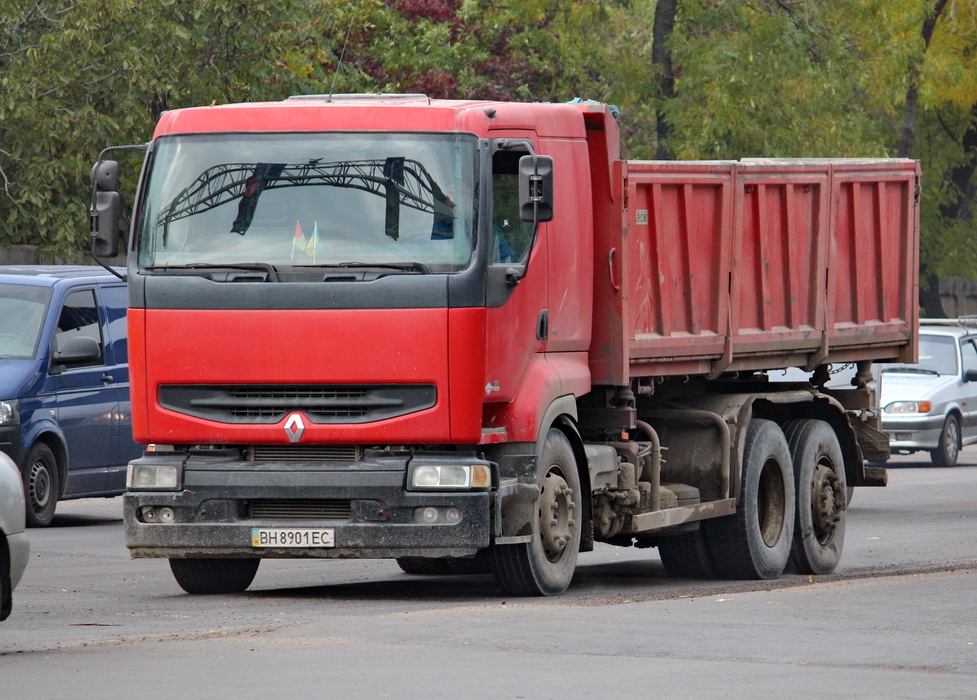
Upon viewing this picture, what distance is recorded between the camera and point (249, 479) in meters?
11.1

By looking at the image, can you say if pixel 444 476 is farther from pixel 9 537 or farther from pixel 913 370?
pixel 913 370

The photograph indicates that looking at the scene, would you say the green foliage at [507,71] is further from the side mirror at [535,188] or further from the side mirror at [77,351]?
the side mirror at [535,188]

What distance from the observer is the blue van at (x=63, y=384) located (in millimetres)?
16469

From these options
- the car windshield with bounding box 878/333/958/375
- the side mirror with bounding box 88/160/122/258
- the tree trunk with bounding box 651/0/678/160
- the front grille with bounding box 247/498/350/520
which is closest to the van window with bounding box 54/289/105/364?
the side mirror with bounding box 88/160/122/258

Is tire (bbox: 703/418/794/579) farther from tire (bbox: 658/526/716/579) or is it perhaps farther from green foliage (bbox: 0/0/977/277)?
green foliage (bbox: 0/0/977/277)

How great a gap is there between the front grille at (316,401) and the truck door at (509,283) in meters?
0.44

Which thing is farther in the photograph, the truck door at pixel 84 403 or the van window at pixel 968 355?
the van window at pixel 968 355

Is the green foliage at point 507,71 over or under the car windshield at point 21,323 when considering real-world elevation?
over

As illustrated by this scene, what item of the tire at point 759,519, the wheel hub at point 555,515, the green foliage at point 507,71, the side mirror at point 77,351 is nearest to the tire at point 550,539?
the wheel hub at point 555,515

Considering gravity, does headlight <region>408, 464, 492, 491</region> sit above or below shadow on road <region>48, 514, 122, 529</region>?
above

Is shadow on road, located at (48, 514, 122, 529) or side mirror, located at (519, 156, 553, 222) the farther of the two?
shadow on road, located at (48, 514, 122, 529)

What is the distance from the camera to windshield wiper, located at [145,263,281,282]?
10.9 meters

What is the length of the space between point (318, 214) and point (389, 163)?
19.0 inches

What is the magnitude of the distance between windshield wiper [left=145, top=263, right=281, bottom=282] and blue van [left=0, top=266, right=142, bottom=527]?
5.57 meters
